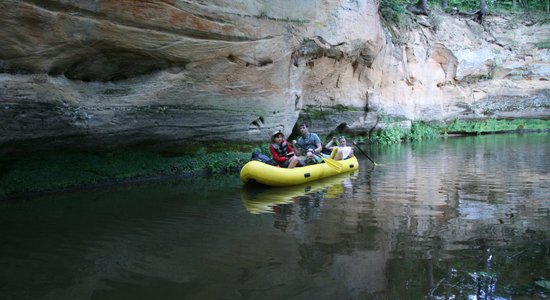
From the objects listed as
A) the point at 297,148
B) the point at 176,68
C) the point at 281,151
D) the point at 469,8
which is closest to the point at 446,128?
the point at 469,8

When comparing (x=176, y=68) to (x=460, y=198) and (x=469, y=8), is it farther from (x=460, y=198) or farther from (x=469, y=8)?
(x=469, y=8)

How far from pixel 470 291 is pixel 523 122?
2642 centimetres

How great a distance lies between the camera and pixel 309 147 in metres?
11.7

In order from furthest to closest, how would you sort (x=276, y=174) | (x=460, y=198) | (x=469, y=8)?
(x=469, y=8)
(x=276, y=174)
(x=460, y=198)

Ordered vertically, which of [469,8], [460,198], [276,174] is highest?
[469,8]

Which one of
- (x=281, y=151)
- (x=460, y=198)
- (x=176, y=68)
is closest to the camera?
(x=460, y=198)

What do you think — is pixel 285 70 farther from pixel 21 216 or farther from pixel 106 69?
pixel 21 216

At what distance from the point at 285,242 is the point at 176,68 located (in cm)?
570

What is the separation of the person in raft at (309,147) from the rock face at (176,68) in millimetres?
1154

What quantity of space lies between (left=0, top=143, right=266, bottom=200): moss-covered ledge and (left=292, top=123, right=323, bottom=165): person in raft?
1.34 metres

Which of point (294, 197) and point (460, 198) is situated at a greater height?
point (460, 198)

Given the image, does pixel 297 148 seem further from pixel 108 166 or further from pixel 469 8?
pixel 469 8

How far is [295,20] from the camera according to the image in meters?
12.5

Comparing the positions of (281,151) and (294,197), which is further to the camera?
(281,151)
